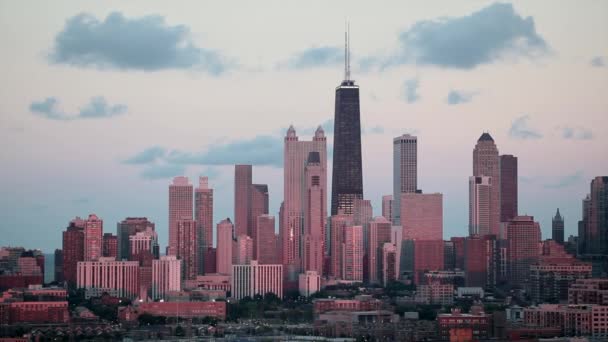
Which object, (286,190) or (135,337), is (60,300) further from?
(286,190)

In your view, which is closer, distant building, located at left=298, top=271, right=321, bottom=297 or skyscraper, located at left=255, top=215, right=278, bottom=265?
distant building, located at left=298, top=271, right=321, bottom=297

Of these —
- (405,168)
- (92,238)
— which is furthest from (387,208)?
(92,238)

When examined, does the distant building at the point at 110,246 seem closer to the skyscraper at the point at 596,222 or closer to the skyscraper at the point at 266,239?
the skyscraper at the point at 266,239

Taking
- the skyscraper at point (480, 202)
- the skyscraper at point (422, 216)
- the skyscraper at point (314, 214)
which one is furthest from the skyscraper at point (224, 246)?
the skyscraper at point (480, 202)

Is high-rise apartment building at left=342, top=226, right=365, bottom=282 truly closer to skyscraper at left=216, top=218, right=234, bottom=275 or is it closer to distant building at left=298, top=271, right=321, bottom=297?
skyscraper at left=216, top=218, right=234, bottom=275

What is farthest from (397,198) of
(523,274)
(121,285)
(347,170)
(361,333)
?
(361,333)

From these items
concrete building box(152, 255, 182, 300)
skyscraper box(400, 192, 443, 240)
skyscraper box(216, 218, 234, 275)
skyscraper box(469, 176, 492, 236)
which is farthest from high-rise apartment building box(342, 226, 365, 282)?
concrete building box(152, 255, 182, 300)
